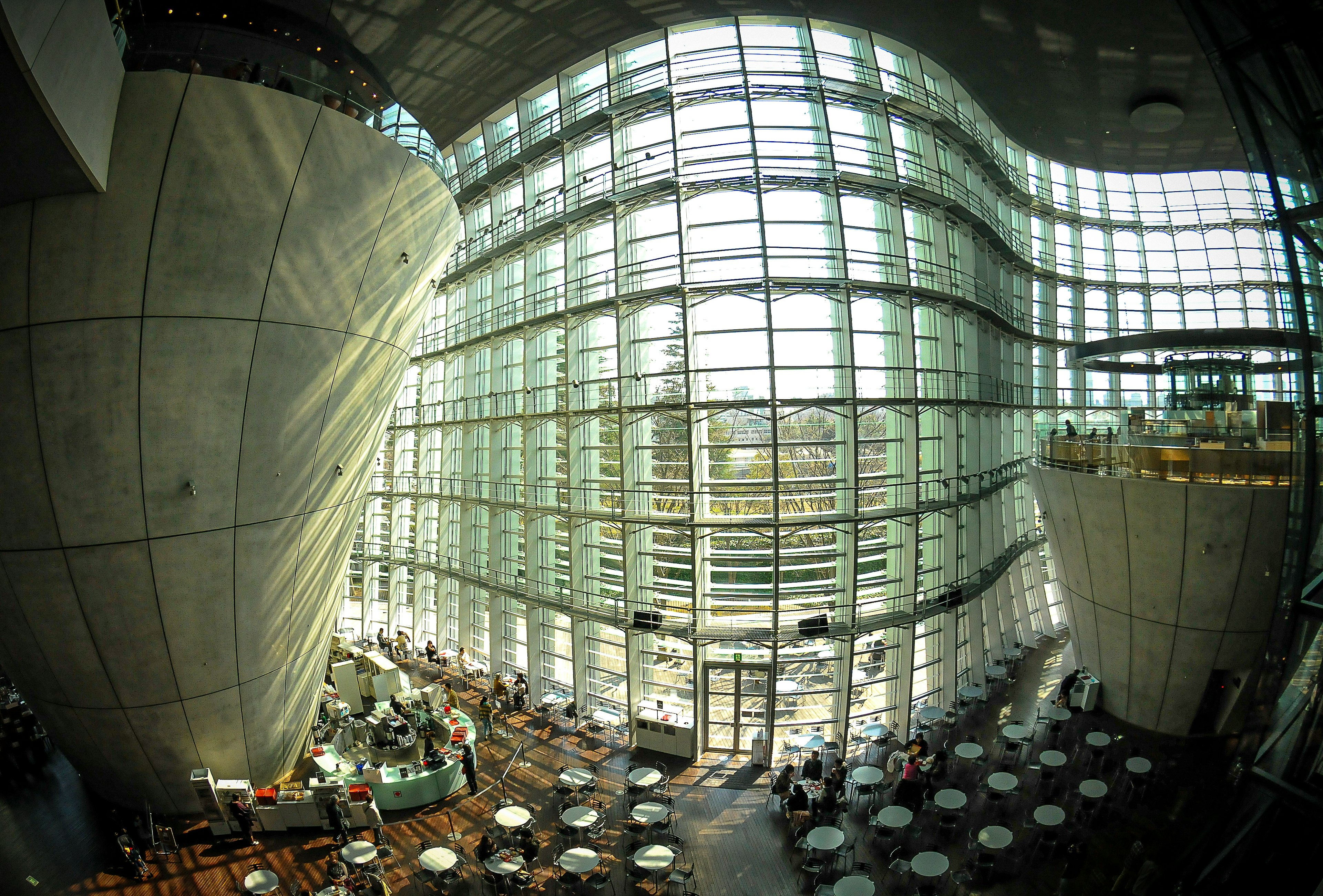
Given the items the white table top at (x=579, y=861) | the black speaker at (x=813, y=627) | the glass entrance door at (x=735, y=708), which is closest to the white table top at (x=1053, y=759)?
the black speaker at (x=813, y=627)

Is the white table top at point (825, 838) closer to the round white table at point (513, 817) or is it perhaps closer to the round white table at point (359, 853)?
the round white table at point (513, 817)

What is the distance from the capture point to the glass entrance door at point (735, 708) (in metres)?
14.6

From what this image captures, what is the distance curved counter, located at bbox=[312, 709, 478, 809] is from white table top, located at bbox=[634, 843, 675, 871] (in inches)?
205

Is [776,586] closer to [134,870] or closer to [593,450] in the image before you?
[593,450]

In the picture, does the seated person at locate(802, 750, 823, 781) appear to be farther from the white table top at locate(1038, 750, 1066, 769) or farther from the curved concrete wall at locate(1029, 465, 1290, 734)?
the curved concrete wall at locate(1029, 465, 1290, 734)

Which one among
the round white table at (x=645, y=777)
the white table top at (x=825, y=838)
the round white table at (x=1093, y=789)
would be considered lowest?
the round white table at (x=645, y=777)

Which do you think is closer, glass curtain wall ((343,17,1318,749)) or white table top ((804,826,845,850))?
white table top ((804,826,845,850))

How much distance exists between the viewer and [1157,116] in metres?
18.7

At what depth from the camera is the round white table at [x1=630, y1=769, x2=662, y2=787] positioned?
1178cm

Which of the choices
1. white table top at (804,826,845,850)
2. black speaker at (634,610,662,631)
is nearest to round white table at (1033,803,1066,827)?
white table top at (804,826,845,850)

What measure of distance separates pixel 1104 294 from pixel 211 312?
32425 millimetres

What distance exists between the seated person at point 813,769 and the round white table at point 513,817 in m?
5.66

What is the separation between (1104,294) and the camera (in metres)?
26.4

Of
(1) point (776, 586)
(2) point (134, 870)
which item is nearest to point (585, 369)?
(1) point (776, 586)
